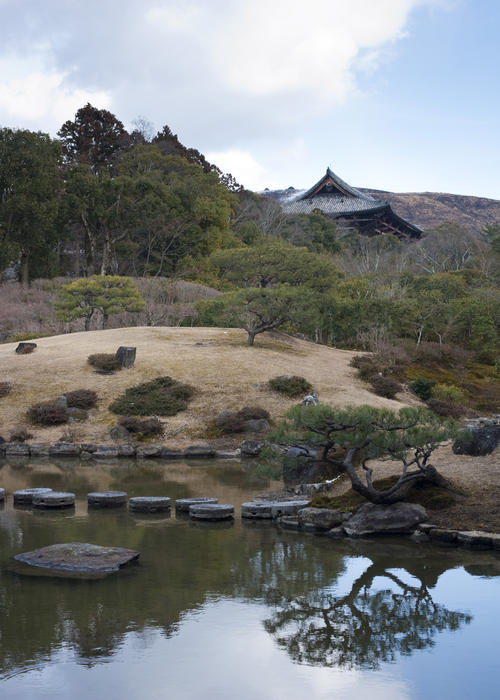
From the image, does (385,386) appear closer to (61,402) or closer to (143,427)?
(143,427)

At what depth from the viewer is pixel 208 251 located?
50000 millimetres

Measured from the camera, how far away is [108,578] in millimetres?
9039

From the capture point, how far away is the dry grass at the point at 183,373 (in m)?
23.2

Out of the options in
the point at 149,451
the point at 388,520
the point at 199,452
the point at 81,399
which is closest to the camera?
the point at 388,520

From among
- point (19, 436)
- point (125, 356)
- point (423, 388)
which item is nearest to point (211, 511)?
point (19, 436)

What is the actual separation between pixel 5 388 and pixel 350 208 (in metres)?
52.7

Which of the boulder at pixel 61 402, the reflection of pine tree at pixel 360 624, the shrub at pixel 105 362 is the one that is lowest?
the reflection of pine tree at pixel 360 624

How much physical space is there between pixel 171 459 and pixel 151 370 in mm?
6339

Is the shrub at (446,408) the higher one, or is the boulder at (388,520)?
the shrub at (446,408)

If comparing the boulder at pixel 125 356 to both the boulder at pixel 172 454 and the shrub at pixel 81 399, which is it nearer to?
the shrub at pixel 81 399

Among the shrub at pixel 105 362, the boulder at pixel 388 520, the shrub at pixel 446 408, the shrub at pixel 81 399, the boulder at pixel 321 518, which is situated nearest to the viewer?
the boulder at pixel 388 520

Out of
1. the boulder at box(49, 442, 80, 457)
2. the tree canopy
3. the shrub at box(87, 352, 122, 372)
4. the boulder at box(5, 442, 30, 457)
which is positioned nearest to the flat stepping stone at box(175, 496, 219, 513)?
the boulder at box(49, 442, 80, 457)

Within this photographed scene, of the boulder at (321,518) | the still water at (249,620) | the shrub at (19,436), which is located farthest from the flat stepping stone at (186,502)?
the shrub at (19,436)

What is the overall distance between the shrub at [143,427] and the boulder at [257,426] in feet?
8.75
